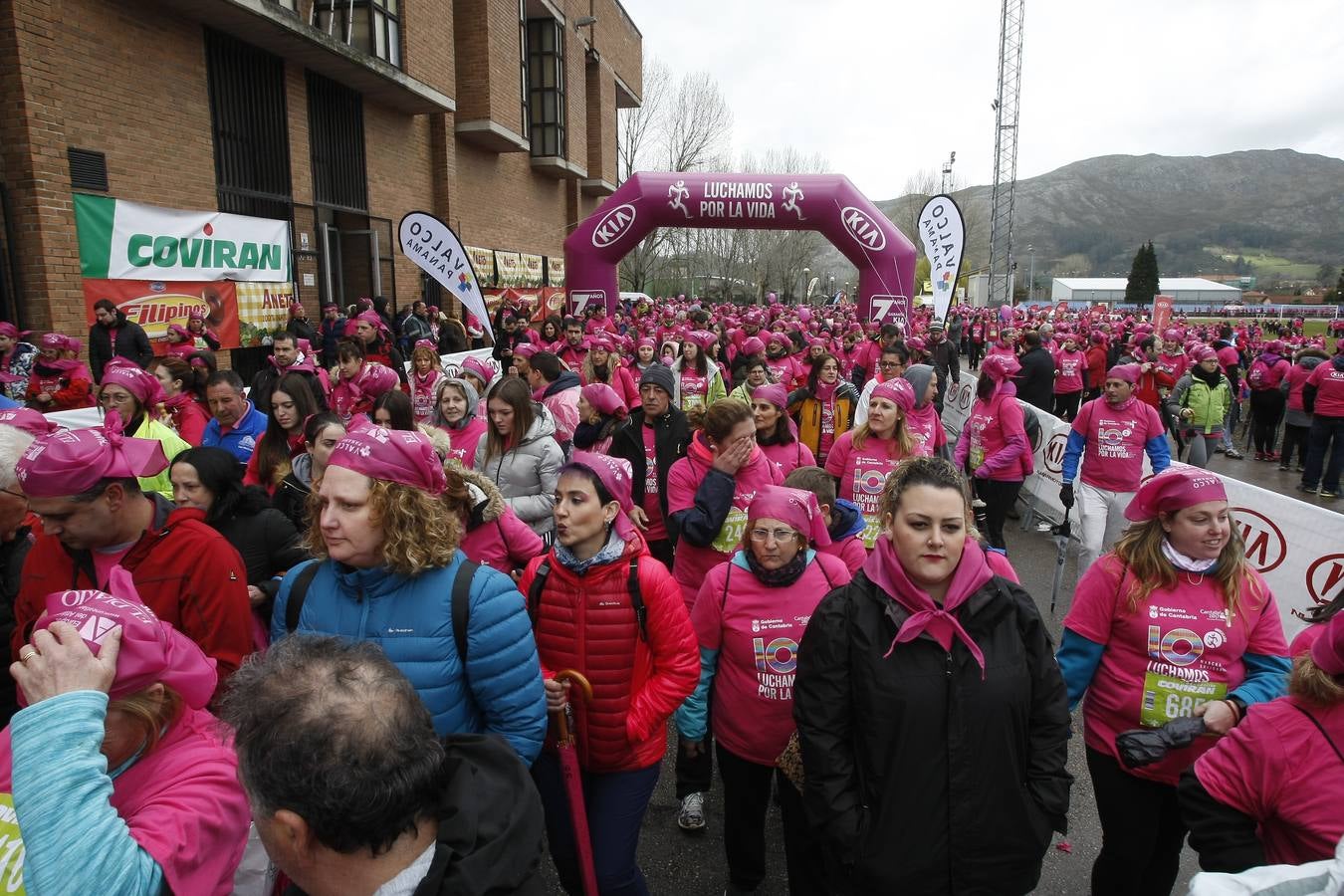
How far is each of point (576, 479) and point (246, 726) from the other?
156 centimetres

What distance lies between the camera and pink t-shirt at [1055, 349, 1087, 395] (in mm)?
13711

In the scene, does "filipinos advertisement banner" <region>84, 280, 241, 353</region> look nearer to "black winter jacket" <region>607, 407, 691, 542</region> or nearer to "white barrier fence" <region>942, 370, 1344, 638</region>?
"black winter jacket" <region>607, 407, 691, 542</region>

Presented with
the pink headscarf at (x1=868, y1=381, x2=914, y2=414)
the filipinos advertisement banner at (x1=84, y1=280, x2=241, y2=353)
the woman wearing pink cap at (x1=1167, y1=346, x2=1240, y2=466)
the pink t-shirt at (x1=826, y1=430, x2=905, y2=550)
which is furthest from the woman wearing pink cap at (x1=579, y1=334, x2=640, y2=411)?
the woman wearing pink cap at (x1=1167, y1=346, x2=1240, y2=466)

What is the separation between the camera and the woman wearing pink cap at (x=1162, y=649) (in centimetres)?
262

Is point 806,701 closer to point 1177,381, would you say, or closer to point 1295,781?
point 1295,781

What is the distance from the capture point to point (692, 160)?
1587 inches

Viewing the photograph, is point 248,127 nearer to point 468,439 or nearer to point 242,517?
point 468,439

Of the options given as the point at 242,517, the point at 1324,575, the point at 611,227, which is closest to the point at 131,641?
the point at 242,517

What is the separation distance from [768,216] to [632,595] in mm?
15666

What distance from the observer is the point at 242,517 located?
3.18 m

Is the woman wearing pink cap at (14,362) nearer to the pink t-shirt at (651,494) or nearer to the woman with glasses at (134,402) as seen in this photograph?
the woman with glasses at (134,402)

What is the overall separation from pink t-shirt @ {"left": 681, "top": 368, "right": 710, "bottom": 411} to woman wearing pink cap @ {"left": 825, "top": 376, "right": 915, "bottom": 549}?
3930 millimetres

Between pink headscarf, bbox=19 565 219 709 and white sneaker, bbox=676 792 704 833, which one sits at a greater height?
pink headscarf, bbox=19 565 219 709

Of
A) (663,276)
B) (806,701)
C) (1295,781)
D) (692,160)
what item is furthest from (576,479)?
(663,276)
